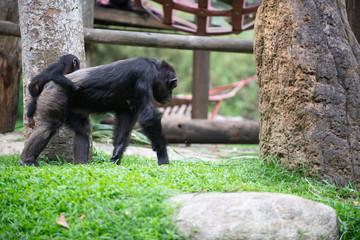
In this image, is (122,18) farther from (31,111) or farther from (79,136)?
(31,111)

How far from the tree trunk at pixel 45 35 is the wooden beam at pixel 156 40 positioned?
68.8 inches

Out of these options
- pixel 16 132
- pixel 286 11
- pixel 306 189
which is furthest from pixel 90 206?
pixel 16 132

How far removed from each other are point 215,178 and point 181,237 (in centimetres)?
118

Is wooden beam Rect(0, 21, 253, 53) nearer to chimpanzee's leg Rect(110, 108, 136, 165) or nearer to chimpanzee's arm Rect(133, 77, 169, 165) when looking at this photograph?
chimpanzee's leg Rect(110, 108, 136, 165)

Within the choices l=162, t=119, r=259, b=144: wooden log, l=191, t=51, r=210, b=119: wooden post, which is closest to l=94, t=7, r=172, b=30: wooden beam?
l=191, t=51, r=210, b=119: wooden post

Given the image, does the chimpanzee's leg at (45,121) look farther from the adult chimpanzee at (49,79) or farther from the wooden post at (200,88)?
the wooden post at (200,88)

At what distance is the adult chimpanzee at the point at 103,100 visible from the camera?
173 inches

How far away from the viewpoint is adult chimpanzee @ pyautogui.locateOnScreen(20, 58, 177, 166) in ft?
14.4

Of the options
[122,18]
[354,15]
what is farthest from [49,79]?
[122,18]

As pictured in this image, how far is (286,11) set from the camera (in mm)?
4199

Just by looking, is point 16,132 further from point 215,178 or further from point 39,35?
point 215,178

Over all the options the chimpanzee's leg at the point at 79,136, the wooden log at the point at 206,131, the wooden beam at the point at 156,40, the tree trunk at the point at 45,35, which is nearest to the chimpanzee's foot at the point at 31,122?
the tree trunk at the point at 45,35

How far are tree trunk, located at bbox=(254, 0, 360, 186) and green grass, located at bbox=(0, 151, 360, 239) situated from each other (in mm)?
242

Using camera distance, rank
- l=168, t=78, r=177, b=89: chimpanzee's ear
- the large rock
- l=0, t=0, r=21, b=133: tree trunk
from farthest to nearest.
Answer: l=0, t=0, r=21, b=133: tree trunk
l=168, t=78, r=177, b=89: chimpanzee's ear
the large rock
